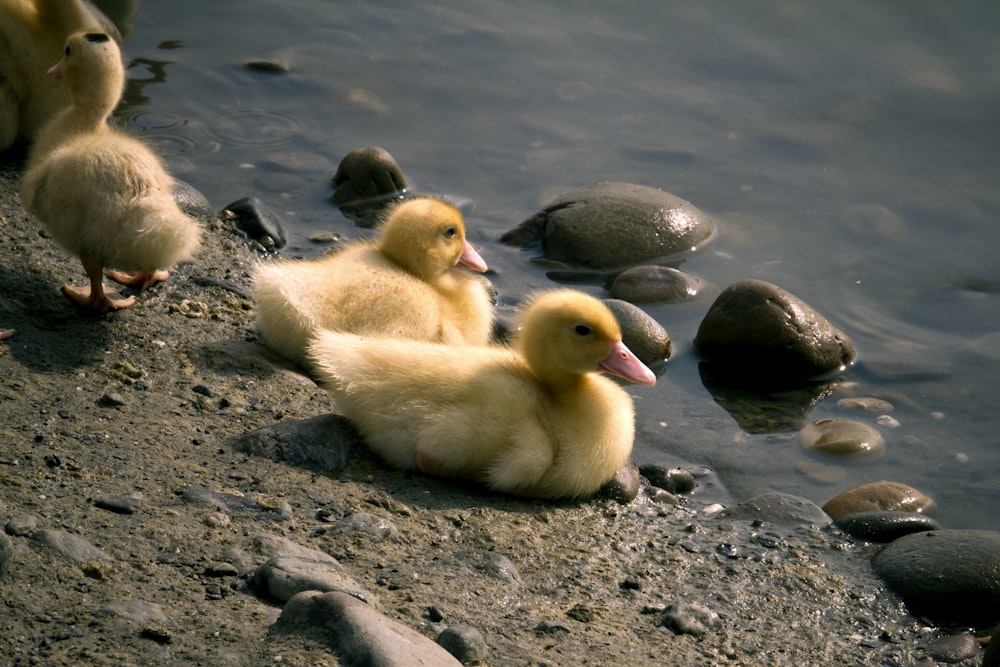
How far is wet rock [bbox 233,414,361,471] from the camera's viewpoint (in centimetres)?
506

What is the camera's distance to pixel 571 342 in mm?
5363

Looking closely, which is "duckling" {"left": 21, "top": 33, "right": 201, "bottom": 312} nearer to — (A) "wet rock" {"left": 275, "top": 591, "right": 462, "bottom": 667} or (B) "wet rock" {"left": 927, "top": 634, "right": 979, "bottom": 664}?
(A) "wet rock" {"left": 275, "top": 591, "right": 462, "bottom": 667}

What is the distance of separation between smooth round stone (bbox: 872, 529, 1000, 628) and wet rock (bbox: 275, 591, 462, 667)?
7.70ft

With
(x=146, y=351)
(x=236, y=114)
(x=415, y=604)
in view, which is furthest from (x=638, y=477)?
(x=236, y=114)

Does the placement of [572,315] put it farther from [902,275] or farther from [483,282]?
[902,275]

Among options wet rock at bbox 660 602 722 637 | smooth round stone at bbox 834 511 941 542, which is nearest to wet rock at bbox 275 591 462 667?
wet rock at bbox 660 602 722 637

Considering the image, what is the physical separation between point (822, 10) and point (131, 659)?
1019 cm

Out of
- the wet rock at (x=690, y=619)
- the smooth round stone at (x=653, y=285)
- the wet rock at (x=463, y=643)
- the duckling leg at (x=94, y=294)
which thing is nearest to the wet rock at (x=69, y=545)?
the wet rock at (x=463, y=643)

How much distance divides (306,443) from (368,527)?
2.35 ft

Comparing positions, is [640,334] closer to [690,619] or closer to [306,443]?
[306,443]

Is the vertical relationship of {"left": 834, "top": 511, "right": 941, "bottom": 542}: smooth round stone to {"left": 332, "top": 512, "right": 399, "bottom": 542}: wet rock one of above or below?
below

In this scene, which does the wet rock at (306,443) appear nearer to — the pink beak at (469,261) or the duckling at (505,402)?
the duckling at (505,402)

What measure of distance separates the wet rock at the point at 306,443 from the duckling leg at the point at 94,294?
4.46 feet

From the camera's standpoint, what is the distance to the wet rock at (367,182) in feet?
29.7
